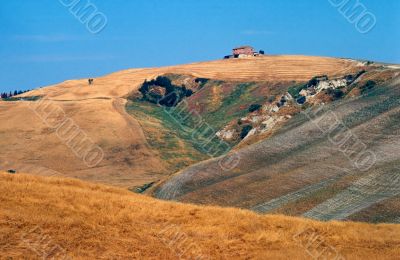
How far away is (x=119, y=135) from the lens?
119375 millimetres

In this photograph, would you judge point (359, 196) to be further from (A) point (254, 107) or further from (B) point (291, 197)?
(A) point (254, 107)

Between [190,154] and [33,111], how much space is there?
123ft

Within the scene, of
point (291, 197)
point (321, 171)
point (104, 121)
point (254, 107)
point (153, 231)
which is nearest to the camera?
point (153, 231)

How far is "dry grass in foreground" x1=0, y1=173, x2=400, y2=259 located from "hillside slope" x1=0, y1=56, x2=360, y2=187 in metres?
60.2

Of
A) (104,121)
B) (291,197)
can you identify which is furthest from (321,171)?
(104,121)

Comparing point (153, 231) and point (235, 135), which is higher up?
point (235, 135)

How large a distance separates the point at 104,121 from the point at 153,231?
4019 inches

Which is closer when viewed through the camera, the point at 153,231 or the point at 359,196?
the point at 153,231

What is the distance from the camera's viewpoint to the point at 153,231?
26797 millimetres

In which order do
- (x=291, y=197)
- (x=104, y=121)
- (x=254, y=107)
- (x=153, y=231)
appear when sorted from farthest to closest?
(x=254, y=107) → (x=104, y=121) → (x=291, y=197) → (x=153, y=231)

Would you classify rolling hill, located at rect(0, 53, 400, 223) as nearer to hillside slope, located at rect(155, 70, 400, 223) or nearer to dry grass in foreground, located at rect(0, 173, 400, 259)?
hillside slope, located at rect(155, 70, 400, 223)

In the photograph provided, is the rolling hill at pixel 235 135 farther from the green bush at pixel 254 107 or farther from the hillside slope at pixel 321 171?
the green bush at pixel 254 107

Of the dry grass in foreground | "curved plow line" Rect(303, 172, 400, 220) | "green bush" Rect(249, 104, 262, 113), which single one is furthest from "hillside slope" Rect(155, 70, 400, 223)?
"green bush" Rect(249, 104, 262, 113)

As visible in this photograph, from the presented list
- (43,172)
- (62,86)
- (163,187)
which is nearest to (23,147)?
(43,172)
